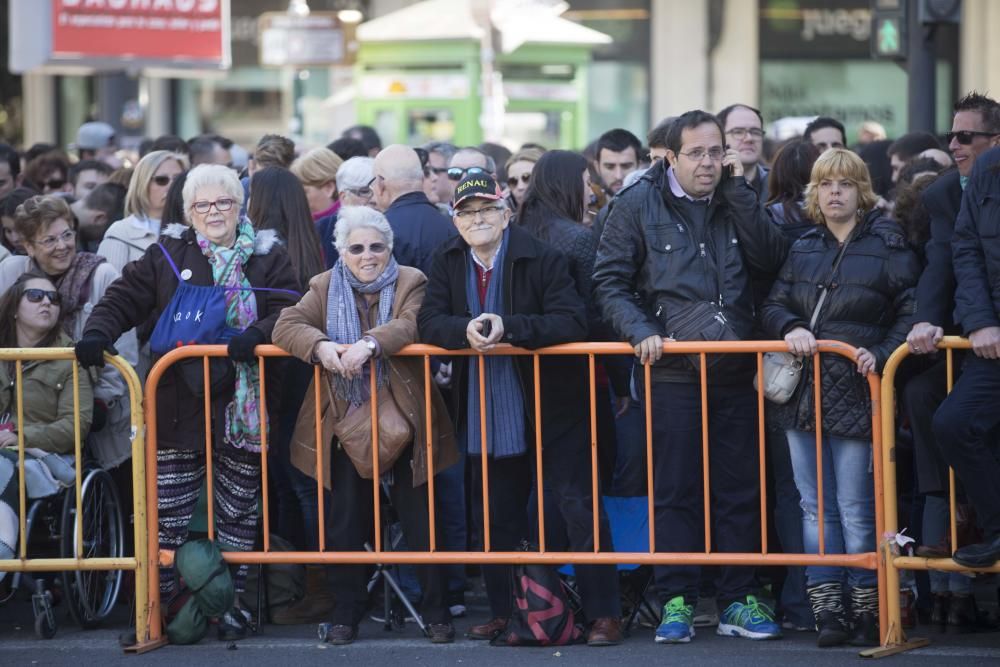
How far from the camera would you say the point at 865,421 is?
21.8 feet

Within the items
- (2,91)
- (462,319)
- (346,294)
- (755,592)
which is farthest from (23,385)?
(2,91)

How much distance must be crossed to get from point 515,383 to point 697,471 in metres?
0.84

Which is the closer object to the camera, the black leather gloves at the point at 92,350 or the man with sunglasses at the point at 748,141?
the black leather gloves at the point at 92,350

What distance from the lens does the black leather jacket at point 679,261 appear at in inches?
268

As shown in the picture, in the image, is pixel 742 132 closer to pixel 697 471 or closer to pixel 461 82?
pixel 697 471

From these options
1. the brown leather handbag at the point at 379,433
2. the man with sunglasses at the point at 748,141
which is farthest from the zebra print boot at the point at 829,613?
the man with sunglasses at the point at 748,141

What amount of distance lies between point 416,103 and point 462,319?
10.6 m

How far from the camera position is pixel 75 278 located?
7.77m

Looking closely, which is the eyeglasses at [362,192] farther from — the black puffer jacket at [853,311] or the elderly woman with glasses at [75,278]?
the black puffer jacket at [853,311]

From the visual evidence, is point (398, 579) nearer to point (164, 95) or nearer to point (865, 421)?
point (865, 421)

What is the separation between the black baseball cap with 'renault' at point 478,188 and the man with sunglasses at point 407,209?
894mm

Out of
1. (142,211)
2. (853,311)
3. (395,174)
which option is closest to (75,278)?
(142,211)

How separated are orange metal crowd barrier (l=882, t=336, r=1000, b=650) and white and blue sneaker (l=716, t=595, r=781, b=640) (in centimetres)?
50

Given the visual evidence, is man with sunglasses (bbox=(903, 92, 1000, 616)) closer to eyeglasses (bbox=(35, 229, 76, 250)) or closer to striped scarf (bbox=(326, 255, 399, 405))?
striped scarf (bbox=(326, 255, 399, 405))
